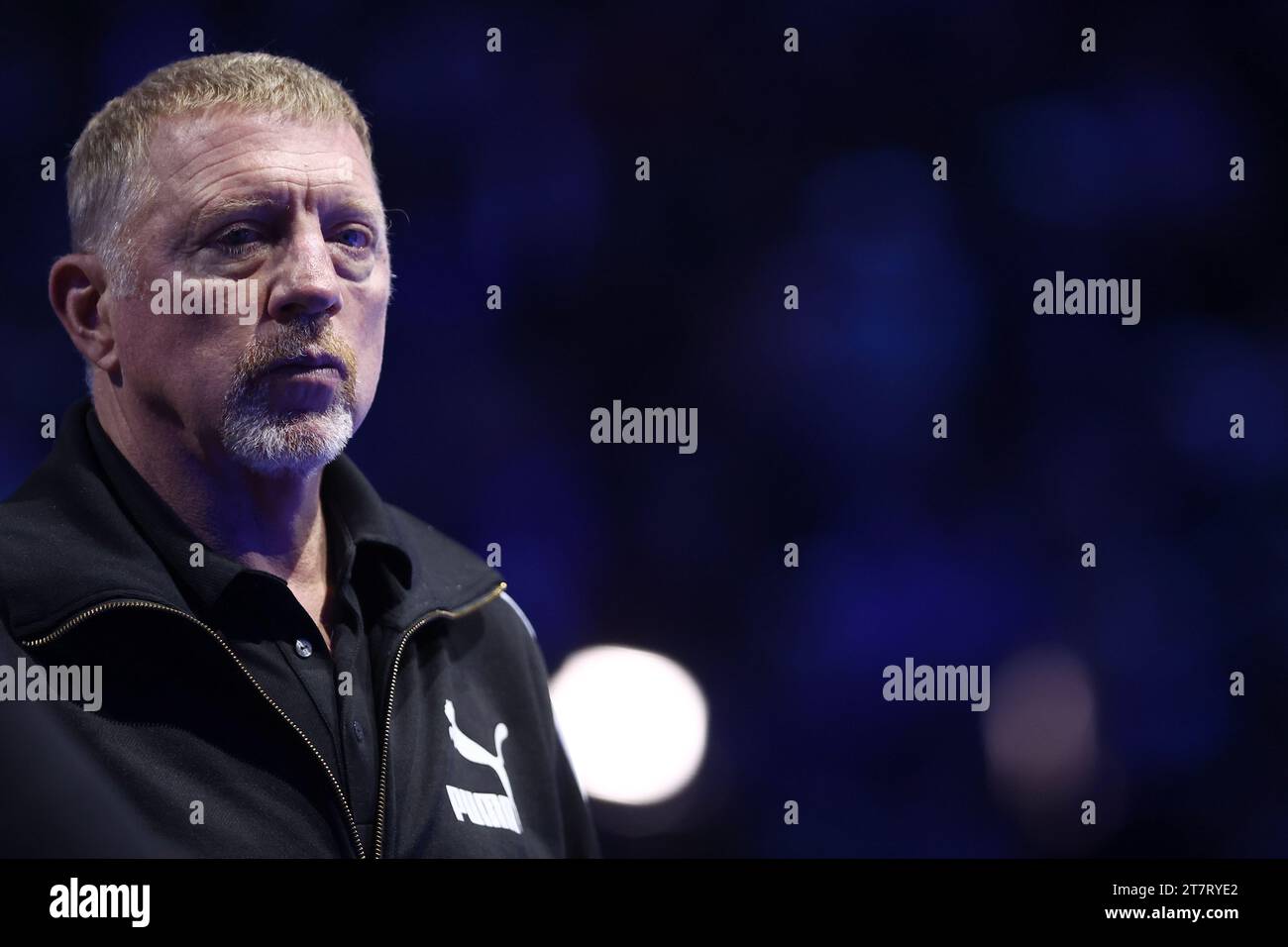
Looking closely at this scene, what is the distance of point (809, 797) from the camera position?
2447 millimetres

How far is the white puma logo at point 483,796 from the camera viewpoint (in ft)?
6.97

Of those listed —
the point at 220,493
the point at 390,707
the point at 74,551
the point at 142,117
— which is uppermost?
the point at 142,117

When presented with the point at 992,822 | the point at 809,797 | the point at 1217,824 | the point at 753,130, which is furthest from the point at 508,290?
the point at 1217,824

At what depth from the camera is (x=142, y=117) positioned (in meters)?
2.08

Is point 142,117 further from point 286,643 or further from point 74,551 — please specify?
point 286,643

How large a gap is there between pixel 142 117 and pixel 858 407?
1.36 meters

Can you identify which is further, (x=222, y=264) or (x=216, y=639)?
(x=222, y=264)

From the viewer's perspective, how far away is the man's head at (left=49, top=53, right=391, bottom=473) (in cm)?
204

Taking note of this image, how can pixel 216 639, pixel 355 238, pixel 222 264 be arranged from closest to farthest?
pixel 216 639, pixel 222 264, pixel 355 238

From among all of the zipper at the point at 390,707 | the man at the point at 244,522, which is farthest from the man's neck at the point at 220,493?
the zipper at the point at 390,707

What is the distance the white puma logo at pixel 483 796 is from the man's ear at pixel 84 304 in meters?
0.81

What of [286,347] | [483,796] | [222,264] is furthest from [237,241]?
[483,796]

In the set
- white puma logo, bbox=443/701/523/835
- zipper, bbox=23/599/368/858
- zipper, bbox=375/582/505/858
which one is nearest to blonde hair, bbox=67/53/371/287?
zipper, bbox=23/599/368/858

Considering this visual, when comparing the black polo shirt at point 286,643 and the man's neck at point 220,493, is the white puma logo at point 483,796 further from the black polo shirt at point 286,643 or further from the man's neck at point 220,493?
the man's neck at point 220,493
